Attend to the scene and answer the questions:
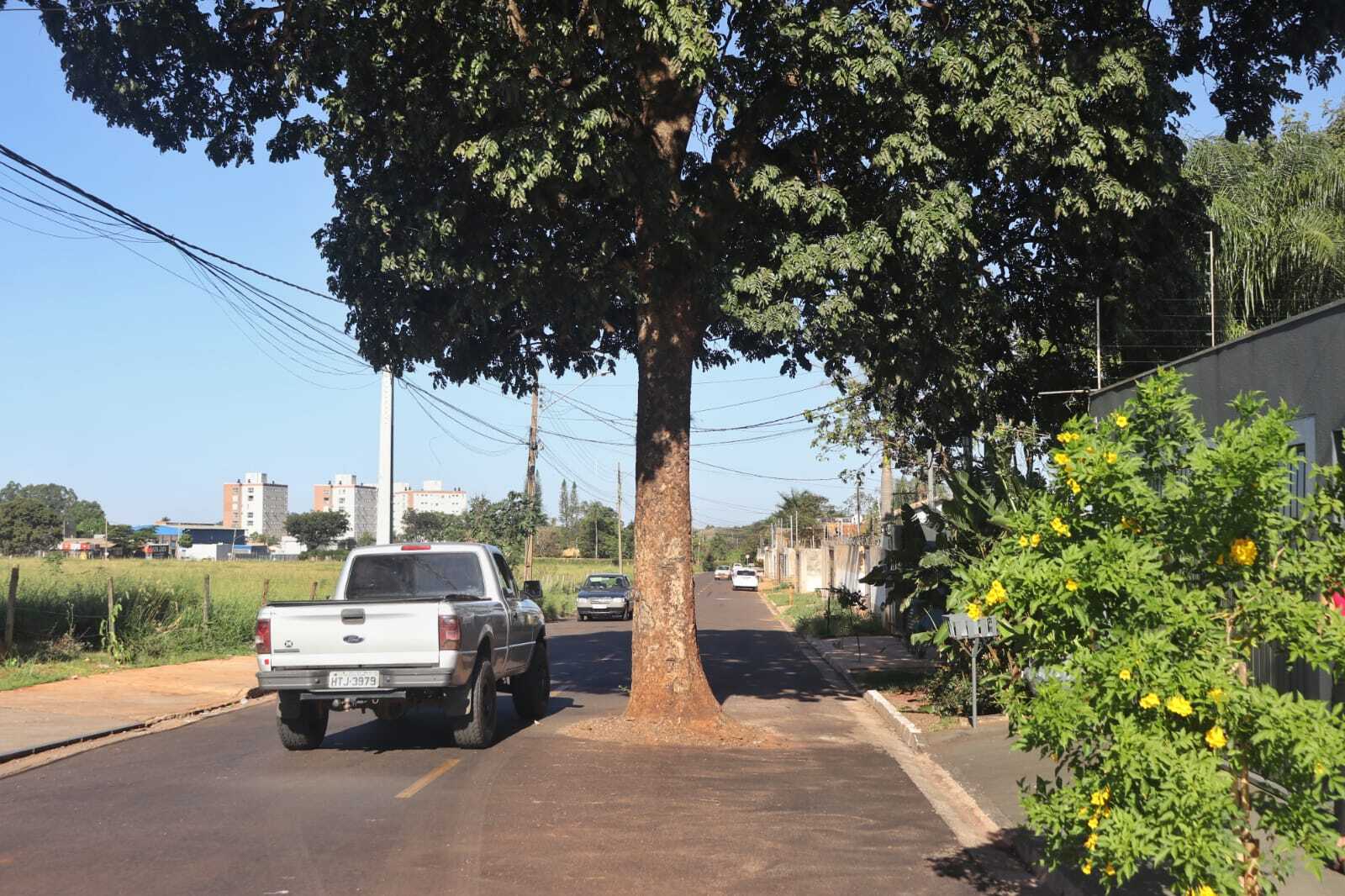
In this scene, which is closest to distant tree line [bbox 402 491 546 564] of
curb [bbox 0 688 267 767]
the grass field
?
the grass field

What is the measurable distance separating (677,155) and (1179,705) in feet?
32.8

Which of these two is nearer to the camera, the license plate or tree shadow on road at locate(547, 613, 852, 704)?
the license plate

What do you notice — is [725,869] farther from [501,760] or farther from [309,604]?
[309,604]

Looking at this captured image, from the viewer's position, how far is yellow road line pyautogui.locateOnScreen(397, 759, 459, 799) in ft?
31.3

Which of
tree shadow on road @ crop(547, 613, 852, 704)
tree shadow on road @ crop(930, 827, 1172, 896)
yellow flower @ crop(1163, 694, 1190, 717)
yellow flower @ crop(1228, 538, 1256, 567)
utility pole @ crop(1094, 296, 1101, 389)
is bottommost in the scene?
tree shadow on road @ crop(547, 613, 852, 704)

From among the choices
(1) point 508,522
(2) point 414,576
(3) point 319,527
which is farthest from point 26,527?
(2) point 414,576

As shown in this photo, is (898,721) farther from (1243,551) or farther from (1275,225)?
(1275,225)

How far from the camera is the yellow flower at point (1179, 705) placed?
15.5 ft

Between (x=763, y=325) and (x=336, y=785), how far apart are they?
595 centimetres

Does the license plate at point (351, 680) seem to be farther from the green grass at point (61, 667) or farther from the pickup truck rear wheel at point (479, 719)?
the green grass at point (61, 667)

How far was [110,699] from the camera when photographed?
1608 centimetres

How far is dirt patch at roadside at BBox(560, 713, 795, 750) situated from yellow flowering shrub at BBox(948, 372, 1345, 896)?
26.1ft

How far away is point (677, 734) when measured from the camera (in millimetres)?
13250

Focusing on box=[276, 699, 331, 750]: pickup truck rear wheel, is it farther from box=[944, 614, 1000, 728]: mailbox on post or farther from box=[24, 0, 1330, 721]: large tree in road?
box=[944, 614, 1000, 728]: mailbox on post
